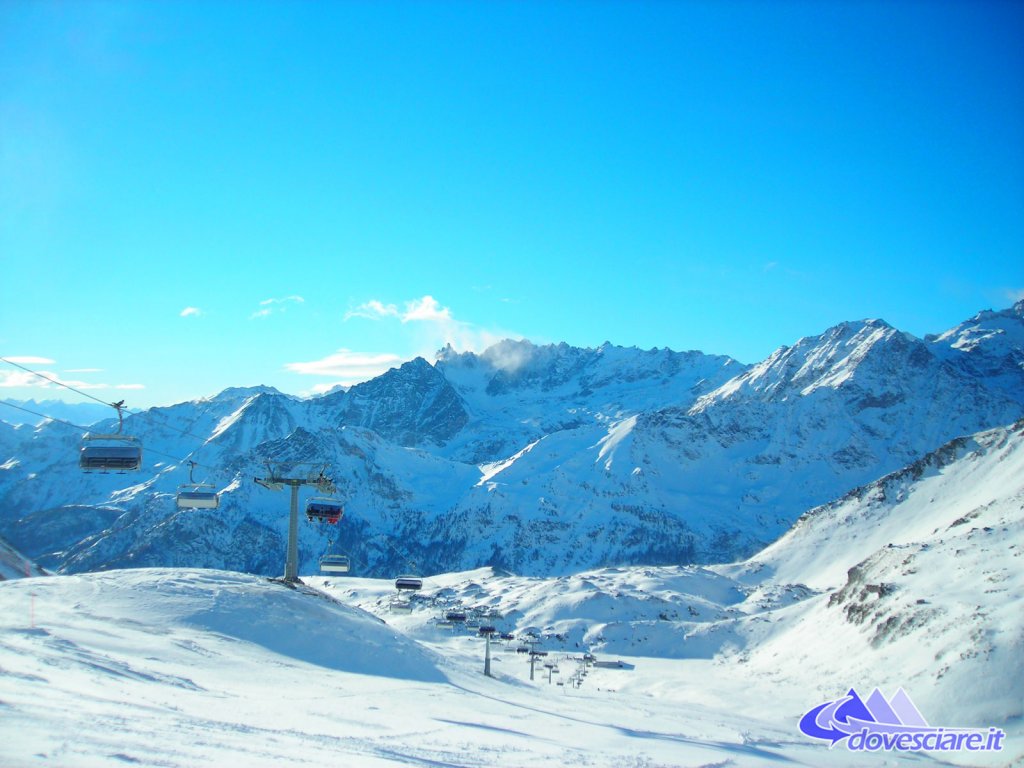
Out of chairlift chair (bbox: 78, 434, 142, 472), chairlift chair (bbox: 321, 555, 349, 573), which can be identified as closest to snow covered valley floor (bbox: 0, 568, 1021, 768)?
chairlift chair (bbox: 321, 555, 349, 573)

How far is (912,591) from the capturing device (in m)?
86.3

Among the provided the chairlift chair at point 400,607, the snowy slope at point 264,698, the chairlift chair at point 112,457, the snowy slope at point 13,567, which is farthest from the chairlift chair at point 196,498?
the snowy slope at point 13,567

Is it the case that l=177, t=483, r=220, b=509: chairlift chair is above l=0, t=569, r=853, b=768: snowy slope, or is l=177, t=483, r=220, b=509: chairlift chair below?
above

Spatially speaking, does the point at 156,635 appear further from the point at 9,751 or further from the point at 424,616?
the point at 424,616

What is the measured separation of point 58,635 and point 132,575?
48.6 feet

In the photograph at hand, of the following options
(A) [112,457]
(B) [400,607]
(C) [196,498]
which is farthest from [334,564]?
(A) [112,457]

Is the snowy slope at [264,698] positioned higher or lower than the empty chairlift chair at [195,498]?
lower

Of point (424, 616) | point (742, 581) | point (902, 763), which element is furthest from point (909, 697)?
point (742, 581)

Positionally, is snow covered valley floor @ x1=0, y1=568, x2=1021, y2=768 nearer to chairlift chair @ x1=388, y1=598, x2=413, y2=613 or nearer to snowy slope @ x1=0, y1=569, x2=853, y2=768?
snowy slope @ x1=0, y1=569, x2=853, y2=768
